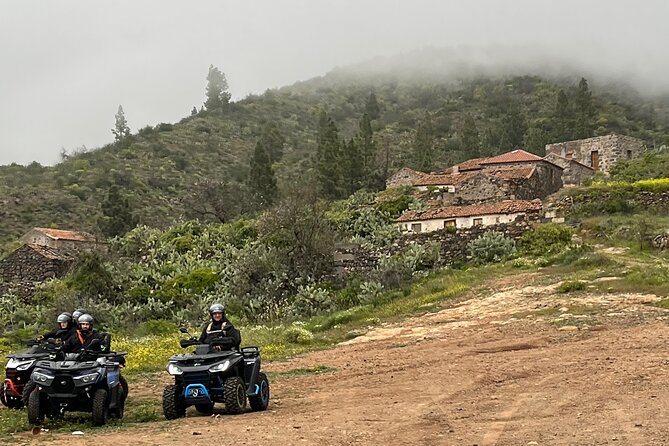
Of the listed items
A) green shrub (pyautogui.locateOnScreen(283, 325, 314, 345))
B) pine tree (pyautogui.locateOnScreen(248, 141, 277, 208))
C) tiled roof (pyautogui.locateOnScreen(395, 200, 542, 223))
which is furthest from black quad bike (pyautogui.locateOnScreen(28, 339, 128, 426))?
pine tree (pyautogui.locateOnScreen(248, 141, 277, 208))

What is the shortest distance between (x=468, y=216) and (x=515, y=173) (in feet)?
35.2

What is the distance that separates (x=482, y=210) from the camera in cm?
3312

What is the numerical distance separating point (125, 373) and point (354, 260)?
52.1 feet

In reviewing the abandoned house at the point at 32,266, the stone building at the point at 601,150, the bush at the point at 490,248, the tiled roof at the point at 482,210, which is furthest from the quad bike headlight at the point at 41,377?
the stone building at the point at 601,150

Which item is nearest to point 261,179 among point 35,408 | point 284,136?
point 284,136

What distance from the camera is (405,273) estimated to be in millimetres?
28406

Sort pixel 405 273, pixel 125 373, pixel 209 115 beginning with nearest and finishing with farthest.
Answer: pixel 125 373, pixel 405 273, pixel 209 115

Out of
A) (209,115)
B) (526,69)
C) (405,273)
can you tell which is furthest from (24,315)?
(526,69)

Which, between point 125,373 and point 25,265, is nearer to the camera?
point 125,373

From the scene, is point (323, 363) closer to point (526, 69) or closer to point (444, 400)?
point (444, 400)

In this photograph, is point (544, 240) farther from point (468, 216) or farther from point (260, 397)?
point (260, 397)

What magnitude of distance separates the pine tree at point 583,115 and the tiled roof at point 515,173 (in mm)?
25685

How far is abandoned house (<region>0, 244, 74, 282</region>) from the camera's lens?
38594 mm

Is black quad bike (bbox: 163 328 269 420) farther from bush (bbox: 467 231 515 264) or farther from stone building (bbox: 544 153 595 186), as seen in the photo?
stone building (bbox: 544 153 595 186)
